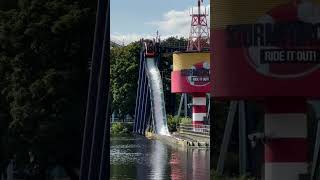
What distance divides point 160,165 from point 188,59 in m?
36.8

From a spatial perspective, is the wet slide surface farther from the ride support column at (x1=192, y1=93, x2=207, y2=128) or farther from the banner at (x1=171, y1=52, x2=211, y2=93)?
the banner at (x1=171, y1=52, x2=211, y2=93)

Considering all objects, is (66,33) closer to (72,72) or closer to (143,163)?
(72,72)

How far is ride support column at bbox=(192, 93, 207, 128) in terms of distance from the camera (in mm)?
85625

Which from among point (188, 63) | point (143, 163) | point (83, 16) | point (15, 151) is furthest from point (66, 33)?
point (188, 63)

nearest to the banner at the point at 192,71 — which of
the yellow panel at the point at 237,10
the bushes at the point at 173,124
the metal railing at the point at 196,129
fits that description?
the metal railing at the point at 196,129

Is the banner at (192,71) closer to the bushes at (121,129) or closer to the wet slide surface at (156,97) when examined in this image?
the wet slide surface at (156,97)

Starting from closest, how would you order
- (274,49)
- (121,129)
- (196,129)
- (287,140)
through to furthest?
(274,49) < (287,140) < (196,129) < (121,129)

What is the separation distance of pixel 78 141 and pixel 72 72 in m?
2.51

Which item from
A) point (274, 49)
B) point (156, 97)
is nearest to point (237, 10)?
point (274, 49)

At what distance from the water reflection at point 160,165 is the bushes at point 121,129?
4618cm

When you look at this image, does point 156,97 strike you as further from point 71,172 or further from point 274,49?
point 274,49

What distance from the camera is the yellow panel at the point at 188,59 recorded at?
85.0 m

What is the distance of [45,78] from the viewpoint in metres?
26.4

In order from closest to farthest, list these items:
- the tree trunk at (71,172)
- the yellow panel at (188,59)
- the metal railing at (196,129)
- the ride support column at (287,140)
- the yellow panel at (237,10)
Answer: the yellow panel at (237,10), the ride support column at (287,140), the tree trunk at (71,172), the metal railing at (196,129), the yellow panel at (188,59)
